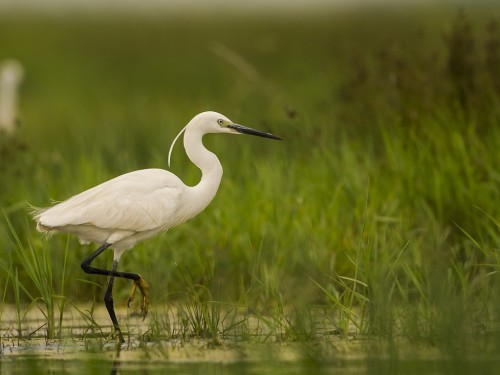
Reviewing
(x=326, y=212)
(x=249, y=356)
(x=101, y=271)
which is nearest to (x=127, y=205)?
(x=101, y=271)

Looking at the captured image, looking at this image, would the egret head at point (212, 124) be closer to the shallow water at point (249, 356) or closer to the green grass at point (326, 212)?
the green grass at point (326, 212)

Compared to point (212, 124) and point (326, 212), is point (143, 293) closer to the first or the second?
point (212, 124)

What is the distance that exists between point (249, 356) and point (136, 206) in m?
1.58

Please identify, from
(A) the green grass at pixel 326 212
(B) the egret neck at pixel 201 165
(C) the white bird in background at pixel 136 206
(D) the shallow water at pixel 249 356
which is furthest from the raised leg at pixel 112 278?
(D) the shallow water at pixel 249 356

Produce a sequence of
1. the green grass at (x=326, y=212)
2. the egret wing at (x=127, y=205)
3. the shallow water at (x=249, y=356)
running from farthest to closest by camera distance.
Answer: the egret wing at (x=127, y=205), the green grass at (x=326, y=212), the shallow water at (x=249, y=356)

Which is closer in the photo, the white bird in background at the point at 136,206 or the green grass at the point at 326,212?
the green grass at the point at 326,212

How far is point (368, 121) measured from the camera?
10328 millimetres

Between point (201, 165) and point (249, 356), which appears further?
point (201, 165)

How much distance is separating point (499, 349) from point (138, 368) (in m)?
1.70

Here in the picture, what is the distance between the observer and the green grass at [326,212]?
6.20 metres

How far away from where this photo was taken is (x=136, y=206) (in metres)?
6.99

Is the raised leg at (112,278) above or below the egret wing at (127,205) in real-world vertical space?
below

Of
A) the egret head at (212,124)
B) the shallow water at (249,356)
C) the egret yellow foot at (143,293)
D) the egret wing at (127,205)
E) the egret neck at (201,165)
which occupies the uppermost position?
the egret head at (212,124)

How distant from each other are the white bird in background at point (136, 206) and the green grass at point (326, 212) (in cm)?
22
